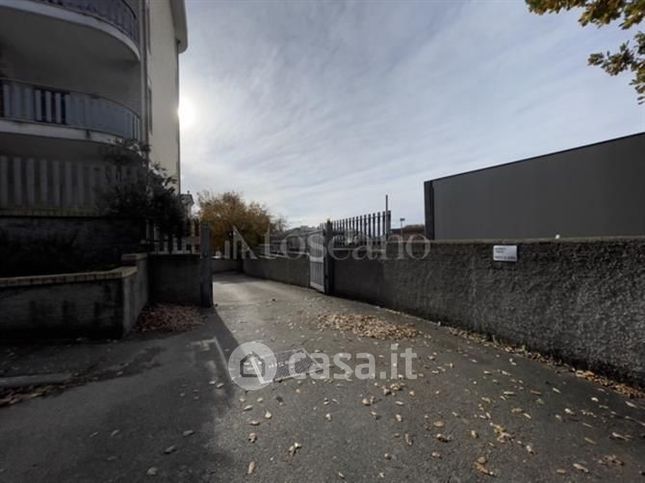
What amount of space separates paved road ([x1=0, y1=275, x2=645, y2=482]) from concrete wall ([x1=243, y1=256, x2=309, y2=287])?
7.12 m

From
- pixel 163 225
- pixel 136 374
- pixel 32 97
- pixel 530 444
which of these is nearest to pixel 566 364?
pixel 530 444

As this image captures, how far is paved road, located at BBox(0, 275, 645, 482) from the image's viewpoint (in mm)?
2143

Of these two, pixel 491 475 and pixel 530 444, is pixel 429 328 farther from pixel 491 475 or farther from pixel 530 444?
pixel 491 475

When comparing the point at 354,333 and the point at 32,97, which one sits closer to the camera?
the point at 354,333

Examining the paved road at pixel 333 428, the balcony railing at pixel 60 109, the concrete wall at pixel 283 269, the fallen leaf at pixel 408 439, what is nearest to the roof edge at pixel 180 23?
the balcony railing at pixel 60 109

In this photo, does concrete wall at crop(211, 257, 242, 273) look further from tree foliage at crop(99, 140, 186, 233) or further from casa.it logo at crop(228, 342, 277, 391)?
casa.it logo at crop(228, 342, 277, 391)

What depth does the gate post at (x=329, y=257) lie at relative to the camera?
8992 millimetres

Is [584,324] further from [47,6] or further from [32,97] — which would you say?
[47,6]

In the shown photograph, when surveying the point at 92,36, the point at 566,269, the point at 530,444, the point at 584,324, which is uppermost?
the point at 92,36

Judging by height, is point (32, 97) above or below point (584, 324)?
above

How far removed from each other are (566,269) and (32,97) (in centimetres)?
1143

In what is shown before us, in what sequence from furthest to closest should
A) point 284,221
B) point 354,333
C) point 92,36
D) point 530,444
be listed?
point 284,221 < point 92,36 < point 354,333 < point 530,444

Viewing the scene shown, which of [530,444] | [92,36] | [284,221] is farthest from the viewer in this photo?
[284,221]

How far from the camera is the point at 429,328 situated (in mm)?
5453
